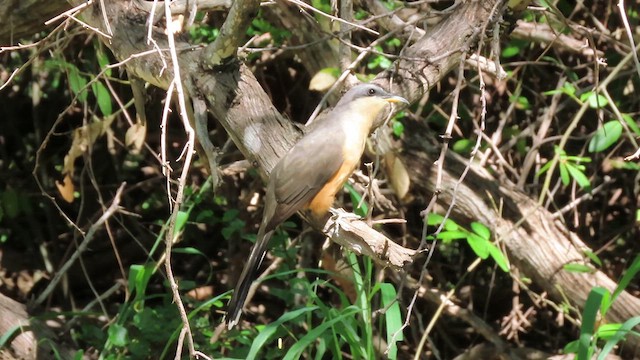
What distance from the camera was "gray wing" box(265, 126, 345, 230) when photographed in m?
3.05

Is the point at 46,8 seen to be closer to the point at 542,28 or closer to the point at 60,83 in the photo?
the point at 60,83

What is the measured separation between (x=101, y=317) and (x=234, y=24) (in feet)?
8.72

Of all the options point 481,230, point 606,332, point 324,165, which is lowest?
point 606,332

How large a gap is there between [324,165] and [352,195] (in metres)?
0.49

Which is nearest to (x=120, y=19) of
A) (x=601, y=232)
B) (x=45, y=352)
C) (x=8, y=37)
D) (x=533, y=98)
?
(x=8, y=37)

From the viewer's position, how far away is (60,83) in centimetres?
516

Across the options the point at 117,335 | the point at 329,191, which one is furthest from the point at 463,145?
the point at 117,335

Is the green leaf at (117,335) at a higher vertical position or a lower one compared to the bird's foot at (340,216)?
lower

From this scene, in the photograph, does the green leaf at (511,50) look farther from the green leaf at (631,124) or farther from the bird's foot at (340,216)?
the bird's foot at (340,216)

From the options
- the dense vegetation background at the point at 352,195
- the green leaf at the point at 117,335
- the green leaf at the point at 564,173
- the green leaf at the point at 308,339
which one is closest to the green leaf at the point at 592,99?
the dense vegetation background at the point at 352,195

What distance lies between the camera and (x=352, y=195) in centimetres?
366

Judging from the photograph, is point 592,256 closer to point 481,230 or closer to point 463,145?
point 481,230

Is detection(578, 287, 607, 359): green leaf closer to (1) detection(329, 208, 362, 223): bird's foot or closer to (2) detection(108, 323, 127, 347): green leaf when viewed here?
(1) detection(329, 208, 362, 223): bird's foot

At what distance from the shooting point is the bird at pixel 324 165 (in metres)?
3.12
